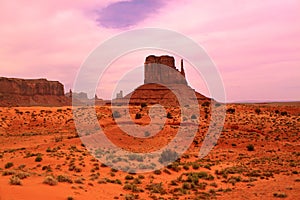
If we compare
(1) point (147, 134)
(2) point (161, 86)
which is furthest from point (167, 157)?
(2) point (161, 86)

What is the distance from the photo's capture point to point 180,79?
108 meters

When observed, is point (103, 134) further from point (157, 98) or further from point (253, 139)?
point (157, 98)

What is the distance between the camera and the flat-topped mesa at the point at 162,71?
11012 centimetres

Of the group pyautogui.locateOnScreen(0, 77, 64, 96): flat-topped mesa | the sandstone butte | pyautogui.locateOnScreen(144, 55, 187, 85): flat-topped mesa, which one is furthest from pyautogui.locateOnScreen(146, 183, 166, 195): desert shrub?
pyautogui.locateOnScreen(0, 77, 64, 96): flat-topped mesa

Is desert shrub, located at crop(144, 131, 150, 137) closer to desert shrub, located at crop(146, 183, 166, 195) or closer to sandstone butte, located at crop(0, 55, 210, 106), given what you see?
desert shrub, located at crop(146, 183, 166, 195)

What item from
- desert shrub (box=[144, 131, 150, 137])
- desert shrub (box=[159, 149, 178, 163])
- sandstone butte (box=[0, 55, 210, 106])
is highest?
sandstone butte (box=[0, 55, 210, 106])

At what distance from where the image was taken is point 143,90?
10281 cm

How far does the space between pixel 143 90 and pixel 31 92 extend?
59.7 metres

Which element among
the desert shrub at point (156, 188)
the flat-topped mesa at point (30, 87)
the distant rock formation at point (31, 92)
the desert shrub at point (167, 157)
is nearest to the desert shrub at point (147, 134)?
the desert shrub at point (167, 157)

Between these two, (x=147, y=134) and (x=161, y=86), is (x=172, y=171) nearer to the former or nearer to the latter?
(x=147, y=134)

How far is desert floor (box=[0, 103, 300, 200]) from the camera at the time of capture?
13.9 meters

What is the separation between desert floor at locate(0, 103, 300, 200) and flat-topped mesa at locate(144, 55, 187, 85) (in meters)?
67.1

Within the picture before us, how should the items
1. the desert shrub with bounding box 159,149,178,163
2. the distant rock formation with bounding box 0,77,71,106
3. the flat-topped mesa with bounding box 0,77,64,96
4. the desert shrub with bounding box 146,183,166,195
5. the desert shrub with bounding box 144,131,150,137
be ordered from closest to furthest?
1. the desert shrub with bounding box 146,183,166,195
2. the desert shrub with bounding box 159,149,178,163
3. the desert shrub with bounding box 144,131,150,137
4. the distant rock formation with bounding box 0,77,71,106
5. the flat-topped mesa with bounding box 0,77,64,96

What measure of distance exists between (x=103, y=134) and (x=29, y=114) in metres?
33.7
